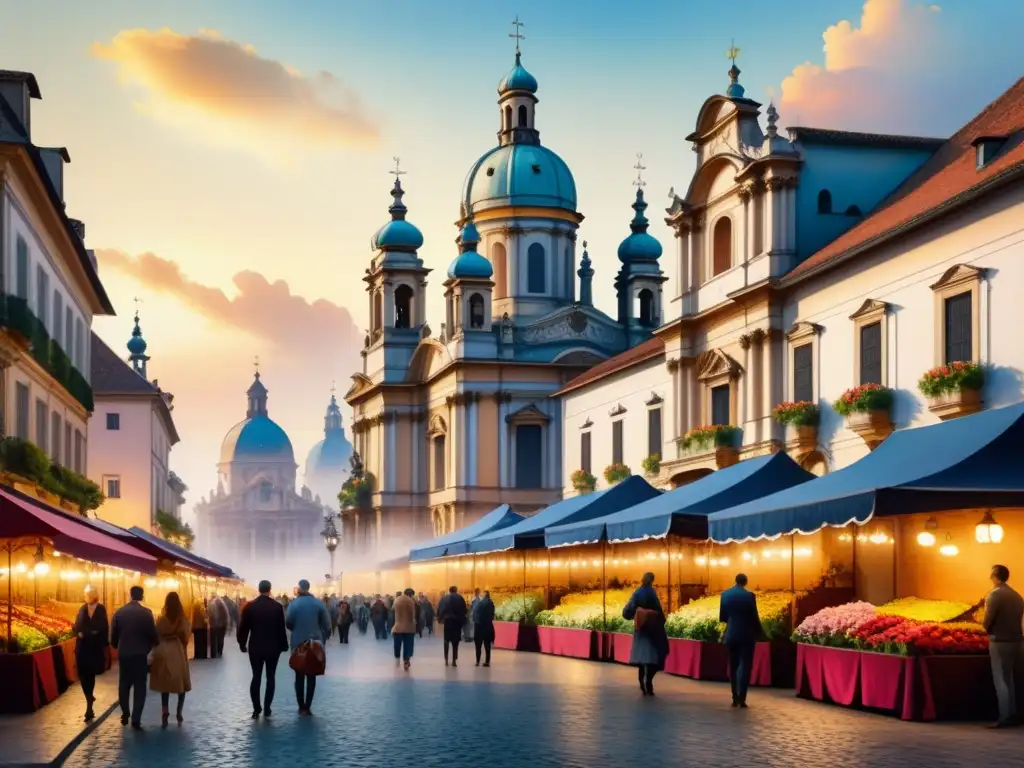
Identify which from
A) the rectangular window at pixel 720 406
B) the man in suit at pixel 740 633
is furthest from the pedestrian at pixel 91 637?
the rectangular window at pixel 720 406

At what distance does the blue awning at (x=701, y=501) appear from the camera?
29.5 m

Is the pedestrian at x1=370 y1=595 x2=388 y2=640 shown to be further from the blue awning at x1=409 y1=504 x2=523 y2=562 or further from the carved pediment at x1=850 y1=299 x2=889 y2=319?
the carved pediment at x1=850 y1=299 x2=889 y2=319

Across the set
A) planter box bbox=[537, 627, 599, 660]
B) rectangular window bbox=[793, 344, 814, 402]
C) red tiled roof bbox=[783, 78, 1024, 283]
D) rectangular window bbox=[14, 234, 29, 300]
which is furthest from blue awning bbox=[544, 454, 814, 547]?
rectangular window bbox=[14, 234, 29, 300]

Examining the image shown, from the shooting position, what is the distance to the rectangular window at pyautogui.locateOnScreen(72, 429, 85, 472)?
4697 centimetres

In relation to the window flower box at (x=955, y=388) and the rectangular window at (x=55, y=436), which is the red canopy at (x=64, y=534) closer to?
the rectangular window at (x=55, y=436)

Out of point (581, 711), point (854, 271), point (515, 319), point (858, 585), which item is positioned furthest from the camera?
point (515, 319)

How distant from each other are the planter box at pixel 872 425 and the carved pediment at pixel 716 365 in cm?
892

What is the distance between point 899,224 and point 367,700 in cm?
1661

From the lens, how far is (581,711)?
69.4 feet

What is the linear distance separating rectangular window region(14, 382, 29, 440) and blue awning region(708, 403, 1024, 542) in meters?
16.0

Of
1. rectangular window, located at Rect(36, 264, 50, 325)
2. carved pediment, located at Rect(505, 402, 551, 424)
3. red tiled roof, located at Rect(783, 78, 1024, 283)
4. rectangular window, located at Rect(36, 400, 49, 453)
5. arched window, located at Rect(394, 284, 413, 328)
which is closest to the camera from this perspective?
red tiled roof, located at Rect(783, 78, 1024, 283)

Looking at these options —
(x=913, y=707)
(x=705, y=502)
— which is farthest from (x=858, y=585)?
(x=913, y=707)

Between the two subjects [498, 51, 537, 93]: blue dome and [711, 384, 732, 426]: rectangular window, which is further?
[498, 51, 537, 93]: blue dome

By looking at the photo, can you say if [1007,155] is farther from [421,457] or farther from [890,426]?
[421,457]
